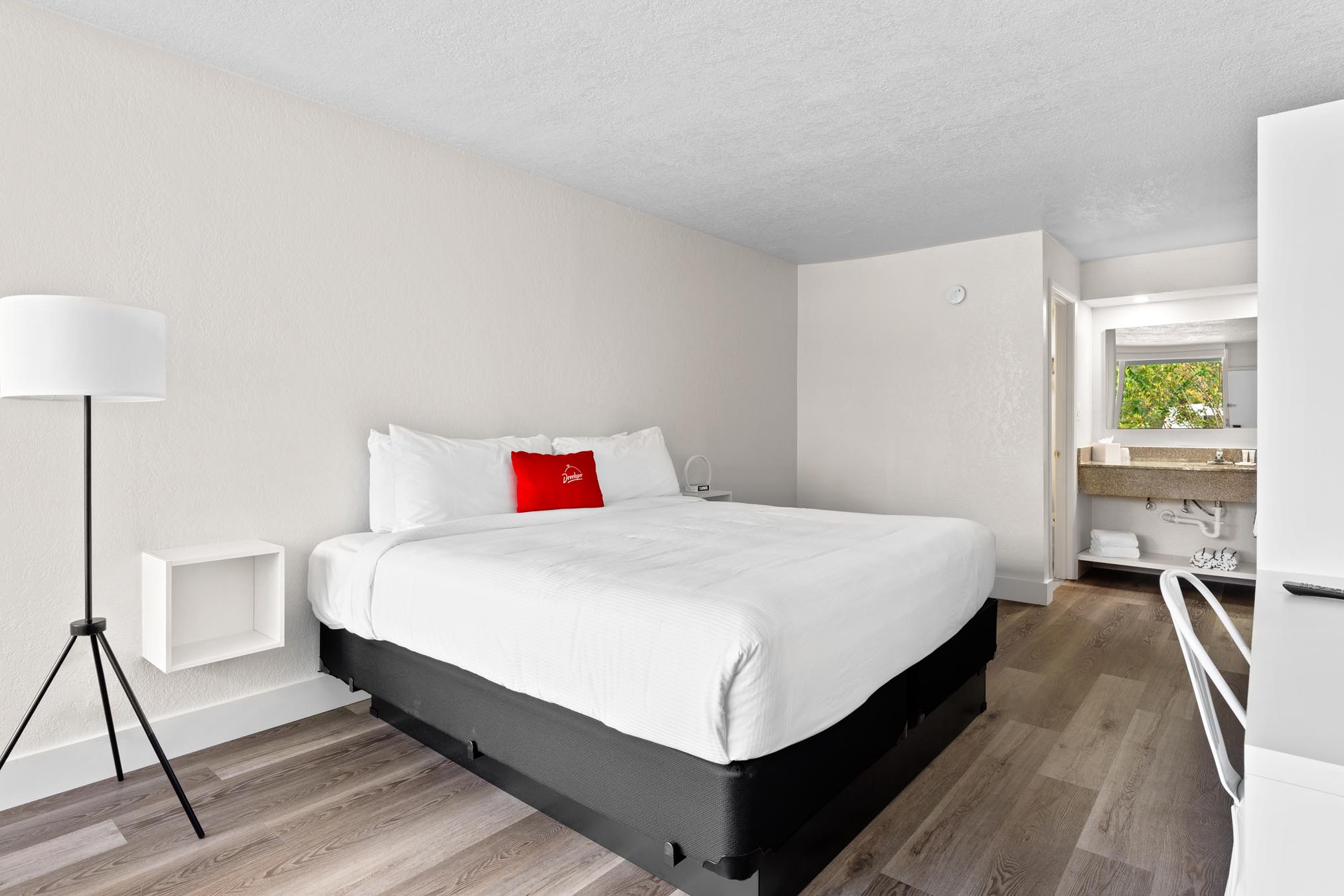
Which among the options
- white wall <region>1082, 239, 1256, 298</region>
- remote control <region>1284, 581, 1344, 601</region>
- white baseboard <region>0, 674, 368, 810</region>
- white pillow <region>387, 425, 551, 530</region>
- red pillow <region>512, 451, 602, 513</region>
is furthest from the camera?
white wall <region>1082, 239, 1256, 298</region>

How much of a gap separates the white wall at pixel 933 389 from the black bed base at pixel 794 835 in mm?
2643

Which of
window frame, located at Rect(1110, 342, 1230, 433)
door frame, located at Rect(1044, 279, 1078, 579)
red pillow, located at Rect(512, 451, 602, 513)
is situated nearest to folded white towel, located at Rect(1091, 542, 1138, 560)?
door frame, located at Rect(1044, 279, 1078, 579)

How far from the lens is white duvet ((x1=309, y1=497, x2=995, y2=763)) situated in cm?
166

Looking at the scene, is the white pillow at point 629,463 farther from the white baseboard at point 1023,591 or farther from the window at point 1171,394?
the window at point 1171,394

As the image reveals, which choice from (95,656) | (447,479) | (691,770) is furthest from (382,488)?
(691,770)

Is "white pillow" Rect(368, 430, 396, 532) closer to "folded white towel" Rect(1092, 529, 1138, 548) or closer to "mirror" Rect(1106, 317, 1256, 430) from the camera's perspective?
"folded white towel" Rect(1092, 529, 1138, 548)

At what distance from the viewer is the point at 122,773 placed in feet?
8.18

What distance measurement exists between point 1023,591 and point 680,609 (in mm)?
4002

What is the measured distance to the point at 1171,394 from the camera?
5.63 meters

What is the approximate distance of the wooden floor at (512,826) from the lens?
75.0 inches

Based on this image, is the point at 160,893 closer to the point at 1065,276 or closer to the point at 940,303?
the point at 940,303

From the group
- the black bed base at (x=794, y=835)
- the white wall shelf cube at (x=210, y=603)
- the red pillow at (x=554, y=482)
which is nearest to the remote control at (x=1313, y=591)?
the black bed base at (x=794, y=835)

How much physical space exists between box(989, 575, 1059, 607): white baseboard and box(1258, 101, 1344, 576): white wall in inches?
106

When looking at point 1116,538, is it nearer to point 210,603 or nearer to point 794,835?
point 794,835
